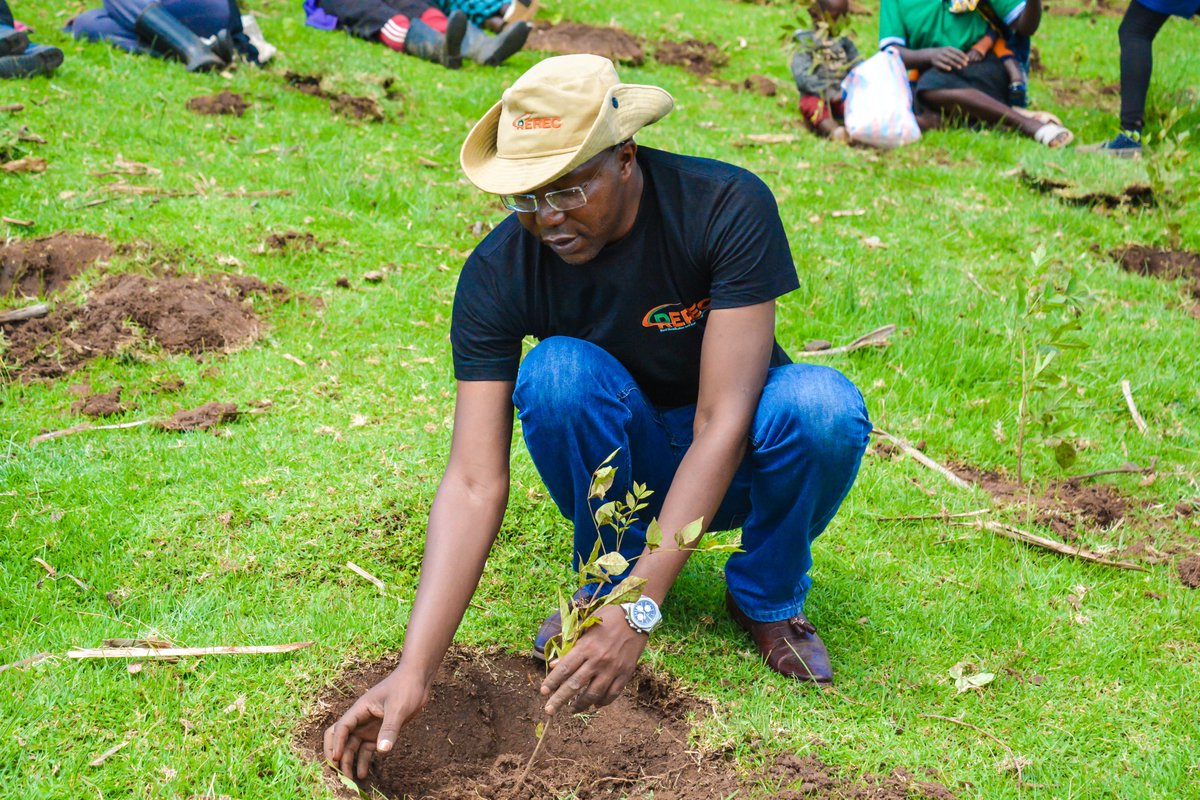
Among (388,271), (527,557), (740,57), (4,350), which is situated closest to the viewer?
(527,557)

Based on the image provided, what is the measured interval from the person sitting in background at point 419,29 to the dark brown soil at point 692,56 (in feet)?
4.80

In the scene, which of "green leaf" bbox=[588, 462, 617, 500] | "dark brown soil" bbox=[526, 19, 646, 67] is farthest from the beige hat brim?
"dark brown soil" bbox=[526, 19, 646, 67]

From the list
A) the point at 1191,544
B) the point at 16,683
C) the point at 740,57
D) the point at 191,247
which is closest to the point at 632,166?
the point at 16,683

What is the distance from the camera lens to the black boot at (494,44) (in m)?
8.11

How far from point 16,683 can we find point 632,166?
1.97 meters

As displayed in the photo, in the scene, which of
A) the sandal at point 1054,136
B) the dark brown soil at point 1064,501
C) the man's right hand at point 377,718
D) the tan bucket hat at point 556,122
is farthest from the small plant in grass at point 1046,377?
the sandal at point 1054,136

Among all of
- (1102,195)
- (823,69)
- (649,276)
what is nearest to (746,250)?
(649,276)

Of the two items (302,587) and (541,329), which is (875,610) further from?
(302,587)

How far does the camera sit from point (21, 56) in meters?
6.34

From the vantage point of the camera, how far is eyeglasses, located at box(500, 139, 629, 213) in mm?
2436

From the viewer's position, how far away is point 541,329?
111 inches

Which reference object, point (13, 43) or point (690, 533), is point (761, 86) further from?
point (690, 533)

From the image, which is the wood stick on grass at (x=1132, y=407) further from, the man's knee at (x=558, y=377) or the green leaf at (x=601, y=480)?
the green leaf at (x=601, y=480)

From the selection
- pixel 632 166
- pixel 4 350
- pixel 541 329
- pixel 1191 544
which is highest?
pixel 632 166
